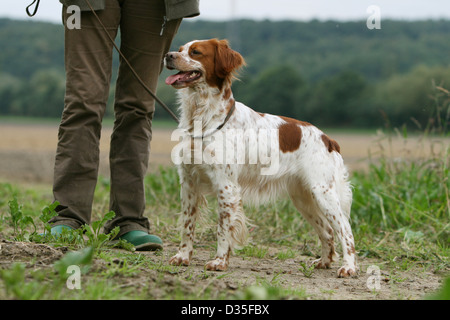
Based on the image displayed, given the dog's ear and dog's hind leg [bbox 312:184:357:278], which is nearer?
the dog's ear

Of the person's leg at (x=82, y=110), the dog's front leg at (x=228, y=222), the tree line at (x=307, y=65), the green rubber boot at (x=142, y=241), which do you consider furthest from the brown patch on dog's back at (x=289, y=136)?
the tree line at (x=307, y=65)

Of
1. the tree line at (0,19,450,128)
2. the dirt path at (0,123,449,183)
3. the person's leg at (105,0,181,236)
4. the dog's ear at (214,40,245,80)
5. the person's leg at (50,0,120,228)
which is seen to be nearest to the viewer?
the dog's ear at (214,40,245,80)

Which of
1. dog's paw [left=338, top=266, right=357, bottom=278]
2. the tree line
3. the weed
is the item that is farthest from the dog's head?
the tree line

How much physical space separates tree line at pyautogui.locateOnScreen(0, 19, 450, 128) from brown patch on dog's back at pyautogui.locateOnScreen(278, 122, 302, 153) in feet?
45.0

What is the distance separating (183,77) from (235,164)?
0.66 m

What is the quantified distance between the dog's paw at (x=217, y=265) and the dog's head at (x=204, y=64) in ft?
3.76

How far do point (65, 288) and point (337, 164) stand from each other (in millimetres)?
2192

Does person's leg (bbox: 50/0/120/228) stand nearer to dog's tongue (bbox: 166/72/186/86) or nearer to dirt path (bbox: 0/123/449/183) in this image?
dog's tongue (bbox: 166/72/186/86)

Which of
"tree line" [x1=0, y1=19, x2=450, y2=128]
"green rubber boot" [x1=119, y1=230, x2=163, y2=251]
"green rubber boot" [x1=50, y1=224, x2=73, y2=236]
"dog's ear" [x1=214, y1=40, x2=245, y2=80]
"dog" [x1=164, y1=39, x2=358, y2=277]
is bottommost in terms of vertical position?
"green rubber boot" [x1=119, y1=230, x2=163, y2=251]

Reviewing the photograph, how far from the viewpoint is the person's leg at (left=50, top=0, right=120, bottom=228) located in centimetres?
376

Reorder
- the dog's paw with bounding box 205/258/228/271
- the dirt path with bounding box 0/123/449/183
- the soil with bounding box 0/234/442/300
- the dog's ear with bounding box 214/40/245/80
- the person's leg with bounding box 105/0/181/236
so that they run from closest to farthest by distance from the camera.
Answer: the soil with bounding box 0/234/442/300, the dog's paw with bounding box 205/258/228/271, the dog's ear with bounding box 214/40/245/80, the person's leg with bounding box 105/0/181/236, the dirt path with bounding box 0/123/449/183

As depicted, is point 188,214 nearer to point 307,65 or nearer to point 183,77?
point 183,77

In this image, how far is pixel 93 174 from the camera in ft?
12.9

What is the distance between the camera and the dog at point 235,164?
358 centimetres
